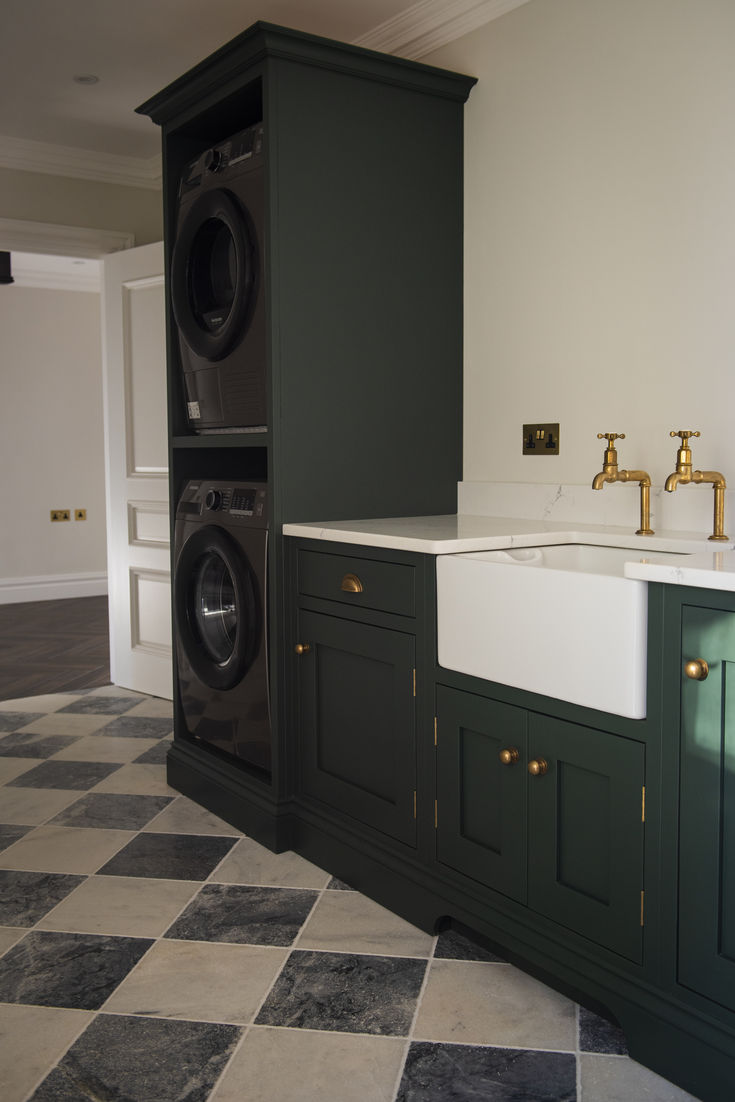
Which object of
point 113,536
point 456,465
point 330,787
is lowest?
point 330,787

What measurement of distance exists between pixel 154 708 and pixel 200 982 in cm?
225

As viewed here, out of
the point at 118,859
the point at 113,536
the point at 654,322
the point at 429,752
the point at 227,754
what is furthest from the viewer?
the point at 113,536

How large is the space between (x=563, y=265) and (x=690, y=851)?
1.65m

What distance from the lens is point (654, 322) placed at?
2.39 metres

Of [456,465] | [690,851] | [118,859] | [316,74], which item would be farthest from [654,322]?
[118,859]

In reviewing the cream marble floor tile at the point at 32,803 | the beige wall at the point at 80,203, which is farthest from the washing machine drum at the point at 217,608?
the beige wall at the point at 80,203

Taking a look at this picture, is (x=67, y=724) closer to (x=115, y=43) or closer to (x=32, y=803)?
(x=32, y=803)

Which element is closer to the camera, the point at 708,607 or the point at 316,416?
the point at 708,607

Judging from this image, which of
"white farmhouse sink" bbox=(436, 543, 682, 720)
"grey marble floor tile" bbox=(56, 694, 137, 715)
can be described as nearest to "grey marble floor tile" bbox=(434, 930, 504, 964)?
"white farmhouse sink" bbox=(436, 543, 682, 720)

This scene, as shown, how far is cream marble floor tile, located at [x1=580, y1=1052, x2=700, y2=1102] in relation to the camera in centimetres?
158

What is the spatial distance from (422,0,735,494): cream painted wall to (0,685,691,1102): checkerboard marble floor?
4.07ft

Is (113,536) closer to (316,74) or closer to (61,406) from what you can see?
(316,74)

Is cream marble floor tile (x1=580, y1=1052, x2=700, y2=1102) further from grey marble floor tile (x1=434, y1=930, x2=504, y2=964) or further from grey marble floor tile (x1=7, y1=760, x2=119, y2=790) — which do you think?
grey marble floor tile (x1=7, y1=760, x2=119, y2=790)

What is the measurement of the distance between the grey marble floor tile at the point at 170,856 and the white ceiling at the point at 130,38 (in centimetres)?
246
